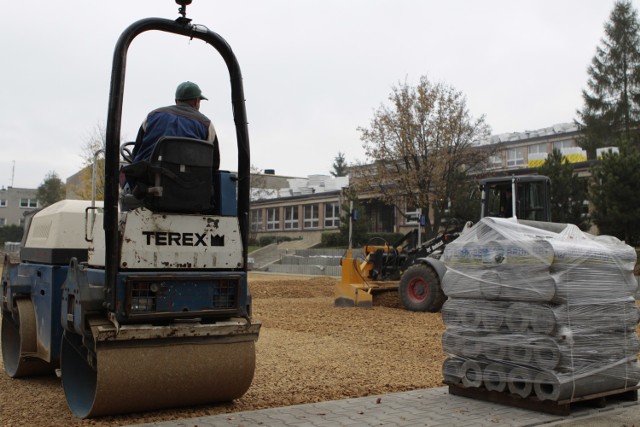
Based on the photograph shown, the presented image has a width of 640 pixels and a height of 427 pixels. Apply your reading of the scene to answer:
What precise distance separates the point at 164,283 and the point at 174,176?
859 mm

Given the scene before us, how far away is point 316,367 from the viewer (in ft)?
27.5

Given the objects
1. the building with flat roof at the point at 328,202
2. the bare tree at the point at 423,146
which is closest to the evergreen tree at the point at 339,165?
the building with flat roof at the point at 328,202

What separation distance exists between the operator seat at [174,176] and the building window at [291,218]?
51096 millimetres

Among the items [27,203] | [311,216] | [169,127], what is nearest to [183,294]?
[169,127]

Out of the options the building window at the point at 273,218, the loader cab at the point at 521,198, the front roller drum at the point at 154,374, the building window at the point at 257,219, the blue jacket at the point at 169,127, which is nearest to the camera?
the front roller drum at the point at 154,374

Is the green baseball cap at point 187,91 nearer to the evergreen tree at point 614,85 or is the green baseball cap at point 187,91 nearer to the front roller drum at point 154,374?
the front roller drum at point 154,374

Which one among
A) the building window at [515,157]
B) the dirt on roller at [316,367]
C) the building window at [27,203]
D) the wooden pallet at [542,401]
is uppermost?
the building window at [515,157]

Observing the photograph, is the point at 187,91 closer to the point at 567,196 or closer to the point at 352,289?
the point at 352,289

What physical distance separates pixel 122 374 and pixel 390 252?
13.4 metres

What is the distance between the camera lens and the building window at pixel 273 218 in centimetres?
5925

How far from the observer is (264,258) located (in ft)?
145

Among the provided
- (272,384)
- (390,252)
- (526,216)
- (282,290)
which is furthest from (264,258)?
(272,384)

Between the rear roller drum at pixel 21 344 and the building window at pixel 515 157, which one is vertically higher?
the building window at pixel 515 157

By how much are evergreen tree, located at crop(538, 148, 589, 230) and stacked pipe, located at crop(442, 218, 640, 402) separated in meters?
21.6
